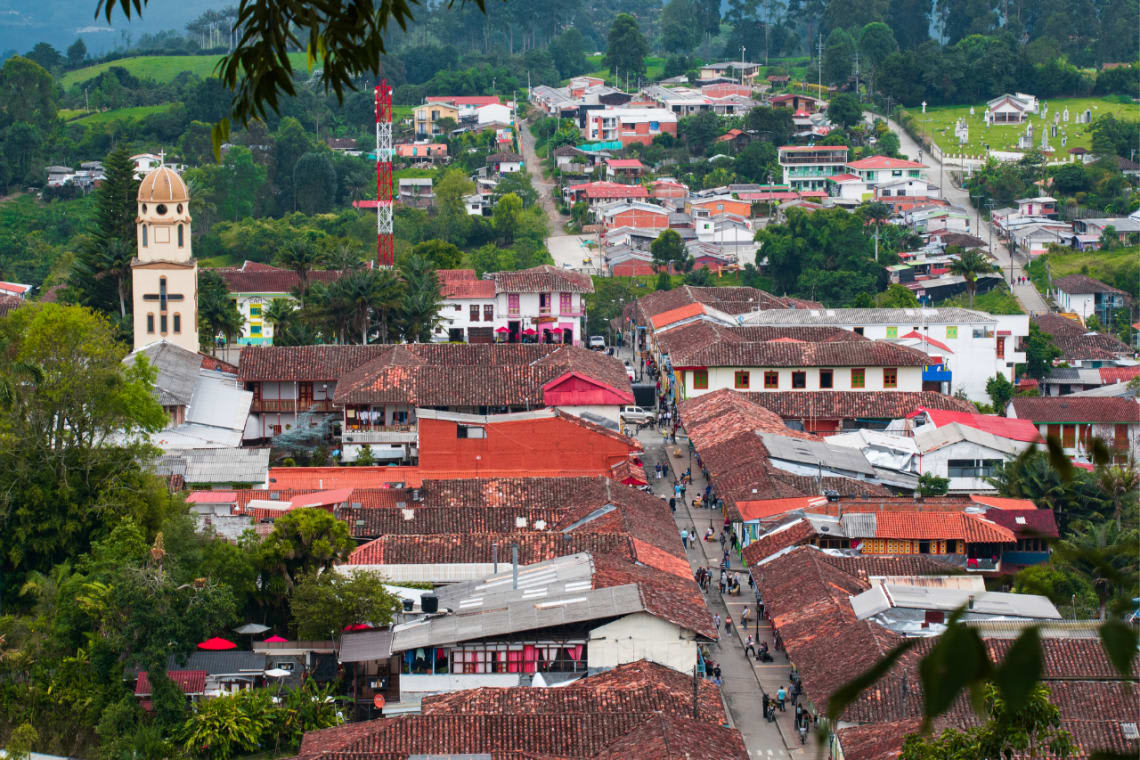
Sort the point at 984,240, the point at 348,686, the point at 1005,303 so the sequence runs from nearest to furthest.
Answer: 1. the point at 348,686
2. the point at 1005,303
3. the point at 984,240

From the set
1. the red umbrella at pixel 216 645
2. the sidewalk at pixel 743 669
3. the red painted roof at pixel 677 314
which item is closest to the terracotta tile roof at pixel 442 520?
the sidewalk at pixel 743 669

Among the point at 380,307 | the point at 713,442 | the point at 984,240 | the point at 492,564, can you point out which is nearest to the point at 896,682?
the point at 492,564

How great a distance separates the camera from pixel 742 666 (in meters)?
24.1

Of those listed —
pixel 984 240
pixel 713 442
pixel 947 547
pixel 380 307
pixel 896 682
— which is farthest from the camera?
pixel 984 240

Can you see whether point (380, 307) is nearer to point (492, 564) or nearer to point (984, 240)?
point (492, 564)

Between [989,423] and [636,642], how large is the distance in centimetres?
1712

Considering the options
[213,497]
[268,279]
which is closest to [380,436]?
[213,497]

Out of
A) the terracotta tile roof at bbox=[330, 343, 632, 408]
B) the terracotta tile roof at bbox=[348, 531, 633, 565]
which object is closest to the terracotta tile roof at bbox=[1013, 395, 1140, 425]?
the terracotta tile roof at bbox=[330, 343, 632, 408]

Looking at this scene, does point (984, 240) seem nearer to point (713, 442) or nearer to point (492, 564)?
point (713, 442)

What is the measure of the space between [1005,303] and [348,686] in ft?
138

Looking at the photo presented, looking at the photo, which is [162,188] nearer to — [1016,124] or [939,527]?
[939,527]

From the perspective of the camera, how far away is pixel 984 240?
68000 millimetres

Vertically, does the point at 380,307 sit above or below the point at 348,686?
above

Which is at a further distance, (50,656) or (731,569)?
(731,569)
